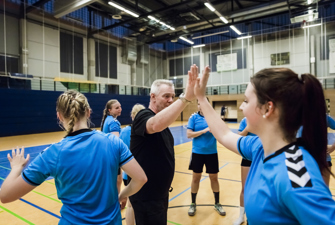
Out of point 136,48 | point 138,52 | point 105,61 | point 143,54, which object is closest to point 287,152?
point 105,61

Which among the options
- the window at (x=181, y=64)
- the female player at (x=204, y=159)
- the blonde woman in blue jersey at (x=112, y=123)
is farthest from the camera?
the window at (x=181, y=64)

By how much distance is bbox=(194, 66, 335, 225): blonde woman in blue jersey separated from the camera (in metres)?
0.72

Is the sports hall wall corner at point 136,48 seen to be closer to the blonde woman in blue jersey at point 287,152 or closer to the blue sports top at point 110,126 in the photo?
the blue sports top at point 110,126

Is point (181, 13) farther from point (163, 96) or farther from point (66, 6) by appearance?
point (163, 96)

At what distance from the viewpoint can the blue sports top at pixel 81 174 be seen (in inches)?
52.1

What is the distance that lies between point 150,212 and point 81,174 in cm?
→ 91

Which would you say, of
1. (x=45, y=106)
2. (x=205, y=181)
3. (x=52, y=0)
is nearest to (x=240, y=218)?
(x=205, y=181)

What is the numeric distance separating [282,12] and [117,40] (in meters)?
13.2

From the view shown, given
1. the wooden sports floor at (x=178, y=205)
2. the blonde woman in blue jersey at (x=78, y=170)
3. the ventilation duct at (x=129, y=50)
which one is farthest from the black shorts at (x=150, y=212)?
the ventilation duct at (x=129, y=50)

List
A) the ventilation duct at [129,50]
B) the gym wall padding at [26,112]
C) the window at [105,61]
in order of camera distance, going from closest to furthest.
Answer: the gym wall padding at [26,112] < the window at [105,61] < the ventilation duct at [129,50]

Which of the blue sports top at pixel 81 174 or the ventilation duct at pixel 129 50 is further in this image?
the ventilation duct at pixel 129 50

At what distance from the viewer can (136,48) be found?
20203 mm

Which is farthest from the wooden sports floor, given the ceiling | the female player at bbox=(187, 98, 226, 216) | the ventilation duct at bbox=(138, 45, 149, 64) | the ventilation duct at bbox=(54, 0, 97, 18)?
the ventilation duct at bbox=(138, 45, 149, 64)

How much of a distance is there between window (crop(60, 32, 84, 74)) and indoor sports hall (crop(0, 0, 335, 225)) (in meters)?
0.07
